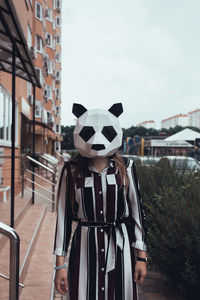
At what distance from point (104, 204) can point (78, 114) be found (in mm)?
534

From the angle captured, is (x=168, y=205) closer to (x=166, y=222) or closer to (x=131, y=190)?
(x=166, y=222)

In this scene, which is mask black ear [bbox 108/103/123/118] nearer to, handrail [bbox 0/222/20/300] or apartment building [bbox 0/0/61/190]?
handrail [bbox 0/222/20/300]

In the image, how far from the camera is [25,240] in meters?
4.86

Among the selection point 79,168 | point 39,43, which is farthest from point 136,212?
point 39,43

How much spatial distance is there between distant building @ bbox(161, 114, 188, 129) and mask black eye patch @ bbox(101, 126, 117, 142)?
11943 cm

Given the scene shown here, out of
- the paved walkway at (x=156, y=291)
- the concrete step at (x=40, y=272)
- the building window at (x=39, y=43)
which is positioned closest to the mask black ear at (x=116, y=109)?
the concrete step at (x=40, y=272)

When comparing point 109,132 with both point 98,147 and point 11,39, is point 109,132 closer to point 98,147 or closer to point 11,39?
point 98,147

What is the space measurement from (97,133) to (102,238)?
1.93 ft

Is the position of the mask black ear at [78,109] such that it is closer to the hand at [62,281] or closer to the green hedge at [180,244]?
the hand at [62,281]

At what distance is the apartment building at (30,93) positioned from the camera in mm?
9018

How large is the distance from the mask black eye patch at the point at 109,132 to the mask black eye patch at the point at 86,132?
0.20 ft

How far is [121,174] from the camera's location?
1802mm

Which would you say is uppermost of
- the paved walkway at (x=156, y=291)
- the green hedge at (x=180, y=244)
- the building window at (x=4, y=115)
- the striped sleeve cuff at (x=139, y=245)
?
the building window at (x=4, y=115)

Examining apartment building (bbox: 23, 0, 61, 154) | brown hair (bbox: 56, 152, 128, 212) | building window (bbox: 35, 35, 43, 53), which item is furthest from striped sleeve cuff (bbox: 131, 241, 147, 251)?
building window (bbox: 35, 35, 43, 53)
